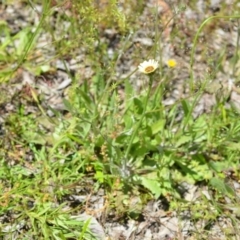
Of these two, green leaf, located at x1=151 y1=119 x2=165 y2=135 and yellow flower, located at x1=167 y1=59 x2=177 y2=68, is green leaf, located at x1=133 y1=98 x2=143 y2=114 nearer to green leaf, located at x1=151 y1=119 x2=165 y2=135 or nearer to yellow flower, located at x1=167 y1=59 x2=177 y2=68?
green leaf, located at x1=151 y1=119 x2=165 y2=135

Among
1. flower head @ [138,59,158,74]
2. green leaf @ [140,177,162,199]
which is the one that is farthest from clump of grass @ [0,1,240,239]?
flower head @ [138,59,158,74]

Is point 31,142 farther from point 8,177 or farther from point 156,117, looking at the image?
point 156,117

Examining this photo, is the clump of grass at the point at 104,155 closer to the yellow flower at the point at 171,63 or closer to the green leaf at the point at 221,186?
the green leaf at the point at 221,186

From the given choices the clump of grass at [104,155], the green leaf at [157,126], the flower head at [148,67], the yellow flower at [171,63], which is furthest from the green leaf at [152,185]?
the yellow flower at [171,63]

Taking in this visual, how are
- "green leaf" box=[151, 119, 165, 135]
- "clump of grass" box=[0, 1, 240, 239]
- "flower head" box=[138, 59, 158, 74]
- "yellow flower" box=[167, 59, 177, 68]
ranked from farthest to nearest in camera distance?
"yellow flower" box=[167, 59, 177, 68], "green leaf" box=[151, 119, 165, 135], "clump of grass" box=[0, 1, 240, 239], "flower head" box=[138, 59, 158, 74]

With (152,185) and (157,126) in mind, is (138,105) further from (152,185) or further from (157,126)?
(152,185)

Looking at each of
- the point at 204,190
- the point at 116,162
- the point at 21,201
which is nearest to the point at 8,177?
the point at 21,201

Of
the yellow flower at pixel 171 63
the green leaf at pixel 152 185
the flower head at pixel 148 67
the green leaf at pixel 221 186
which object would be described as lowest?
the green leaf at pixel 152 185

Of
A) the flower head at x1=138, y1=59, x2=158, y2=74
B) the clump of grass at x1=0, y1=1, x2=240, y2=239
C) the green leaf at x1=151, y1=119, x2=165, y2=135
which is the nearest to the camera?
the flower head at x1=138, y1=59, x2=158, y2=74

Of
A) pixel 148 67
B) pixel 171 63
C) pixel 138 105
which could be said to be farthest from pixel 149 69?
pixel 171 63

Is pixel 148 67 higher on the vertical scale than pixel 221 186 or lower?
higher

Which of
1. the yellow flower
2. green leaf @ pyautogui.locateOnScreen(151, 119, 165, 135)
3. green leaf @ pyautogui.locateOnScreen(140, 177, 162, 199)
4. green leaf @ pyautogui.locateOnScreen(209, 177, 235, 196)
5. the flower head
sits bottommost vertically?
green leaf @ pyautogui.locateOnScreen(140, 177, 162, 199)

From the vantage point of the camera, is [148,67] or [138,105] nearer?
[148,67]
